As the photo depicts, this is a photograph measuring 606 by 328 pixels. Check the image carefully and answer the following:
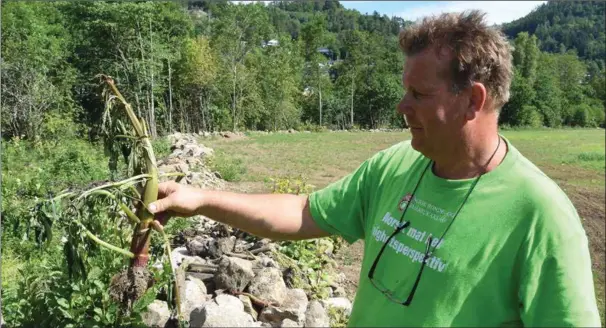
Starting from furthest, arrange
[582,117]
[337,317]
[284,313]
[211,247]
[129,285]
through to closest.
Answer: [582,117]
[211,247]
[337,317]
[284,313]
[129,285]

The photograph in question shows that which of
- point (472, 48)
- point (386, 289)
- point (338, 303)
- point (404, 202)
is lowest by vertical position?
point (338, 303)

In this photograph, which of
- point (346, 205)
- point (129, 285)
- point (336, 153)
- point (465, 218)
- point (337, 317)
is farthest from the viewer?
point (336, 153)

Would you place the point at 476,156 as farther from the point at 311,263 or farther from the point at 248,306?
the point at 311,263

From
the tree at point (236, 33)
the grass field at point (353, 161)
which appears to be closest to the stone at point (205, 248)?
the grass field at point (353, 161)

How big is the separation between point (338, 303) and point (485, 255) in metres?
3.21

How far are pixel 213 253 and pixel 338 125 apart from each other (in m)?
22.7

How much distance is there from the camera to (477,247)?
5.26 ft

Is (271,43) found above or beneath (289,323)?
above

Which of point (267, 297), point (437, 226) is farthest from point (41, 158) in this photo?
point (437, 226)

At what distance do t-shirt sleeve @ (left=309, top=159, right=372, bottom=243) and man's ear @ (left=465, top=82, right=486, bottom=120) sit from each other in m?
0.54

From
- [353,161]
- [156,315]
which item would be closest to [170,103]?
[353,161]

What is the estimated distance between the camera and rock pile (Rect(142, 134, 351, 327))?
354 cm

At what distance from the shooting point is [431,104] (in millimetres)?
1729

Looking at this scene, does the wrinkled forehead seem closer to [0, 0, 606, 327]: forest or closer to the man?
the man
